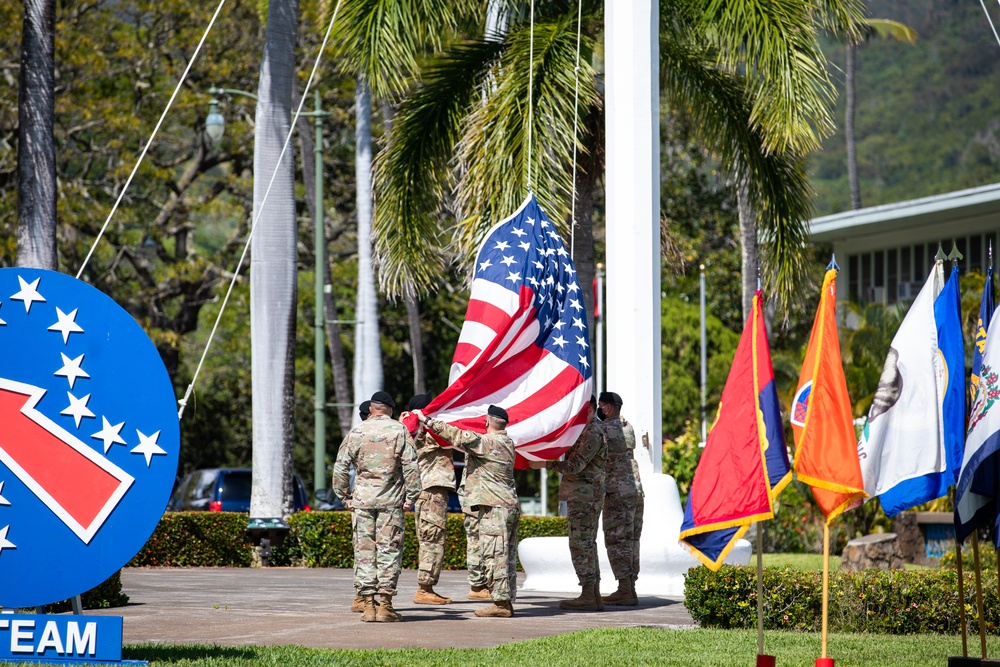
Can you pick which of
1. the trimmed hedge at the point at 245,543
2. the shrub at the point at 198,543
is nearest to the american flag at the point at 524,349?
the trimmed hedge at the point at 245,543

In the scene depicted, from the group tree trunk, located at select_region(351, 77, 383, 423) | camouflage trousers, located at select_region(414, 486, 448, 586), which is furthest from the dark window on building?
camouflage trousers, located at select_region(414, 486, 448, 586)

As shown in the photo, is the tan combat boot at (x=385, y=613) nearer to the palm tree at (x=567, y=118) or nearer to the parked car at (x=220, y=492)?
the palm tree at (x=567, y=118)

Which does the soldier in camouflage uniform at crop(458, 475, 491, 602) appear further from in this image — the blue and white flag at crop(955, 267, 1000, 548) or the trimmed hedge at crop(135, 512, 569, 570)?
the trimmed hedge at crop(135, 512, 569, 570)

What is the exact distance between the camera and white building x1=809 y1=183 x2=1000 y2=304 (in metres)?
30.5

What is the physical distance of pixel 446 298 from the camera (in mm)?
35594

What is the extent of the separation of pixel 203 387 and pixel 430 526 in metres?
31.4

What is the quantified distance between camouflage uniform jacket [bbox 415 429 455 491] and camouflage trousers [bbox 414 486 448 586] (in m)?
0.07

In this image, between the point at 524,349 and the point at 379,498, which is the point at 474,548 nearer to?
the point at 379,498

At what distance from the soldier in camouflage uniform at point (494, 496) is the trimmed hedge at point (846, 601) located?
1.52 metres

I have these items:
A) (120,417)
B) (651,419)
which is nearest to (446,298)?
(651,419)

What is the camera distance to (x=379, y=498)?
10461 mm

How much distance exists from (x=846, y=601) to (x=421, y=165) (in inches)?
321

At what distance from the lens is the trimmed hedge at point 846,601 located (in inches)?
404

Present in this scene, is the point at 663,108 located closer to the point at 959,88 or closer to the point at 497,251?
the point at 497,251
